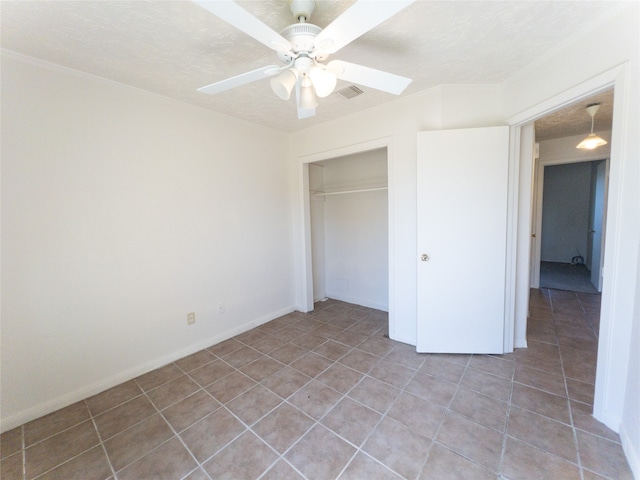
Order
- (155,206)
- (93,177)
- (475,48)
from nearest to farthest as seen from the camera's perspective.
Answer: (475,48), (93,177), (155,206)

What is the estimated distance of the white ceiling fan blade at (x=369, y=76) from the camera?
142 cm

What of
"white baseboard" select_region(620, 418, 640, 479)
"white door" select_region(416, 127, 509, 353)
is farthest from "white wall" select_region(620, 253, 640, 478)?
"white door" select_region(416, 127, 509, 353)

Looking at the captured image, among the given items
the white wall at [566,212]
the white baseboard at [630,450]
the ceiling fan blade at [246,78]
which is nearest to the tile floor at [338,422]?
the white baseboard at [630,450]

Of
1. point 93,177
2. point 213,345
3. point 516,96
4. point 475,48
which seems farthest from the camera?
point 213,345

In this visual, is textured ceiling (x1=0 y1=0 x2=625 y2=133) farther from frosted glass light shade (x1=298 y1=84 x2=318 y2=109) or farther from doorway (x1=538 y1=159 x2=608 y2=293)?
doorway (x1=538 y1=159 x2=608 y2=293)

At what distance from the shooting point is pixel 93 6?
4.55 feet

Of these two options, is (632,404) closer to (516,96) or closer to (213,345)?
(516,96)

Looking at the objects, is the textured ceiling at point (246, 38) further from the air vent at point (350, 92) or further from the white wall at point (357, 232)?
the white wall at point (357, 232)

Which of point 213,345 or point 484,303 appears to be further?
point 213,345

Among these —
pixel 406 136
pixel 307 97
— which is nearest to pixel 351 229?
pixel 406 136

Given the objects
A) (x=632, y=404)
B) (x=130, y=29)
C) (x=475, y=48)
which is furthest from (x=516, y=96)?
(x=130, y=29)

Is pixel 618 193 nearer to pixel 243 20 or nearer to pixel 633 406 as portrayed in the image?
pixel 633 406

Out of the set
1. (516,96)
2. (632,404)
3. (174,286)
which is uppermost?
(516,96)

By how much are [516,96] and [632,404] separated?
2.27 metres
